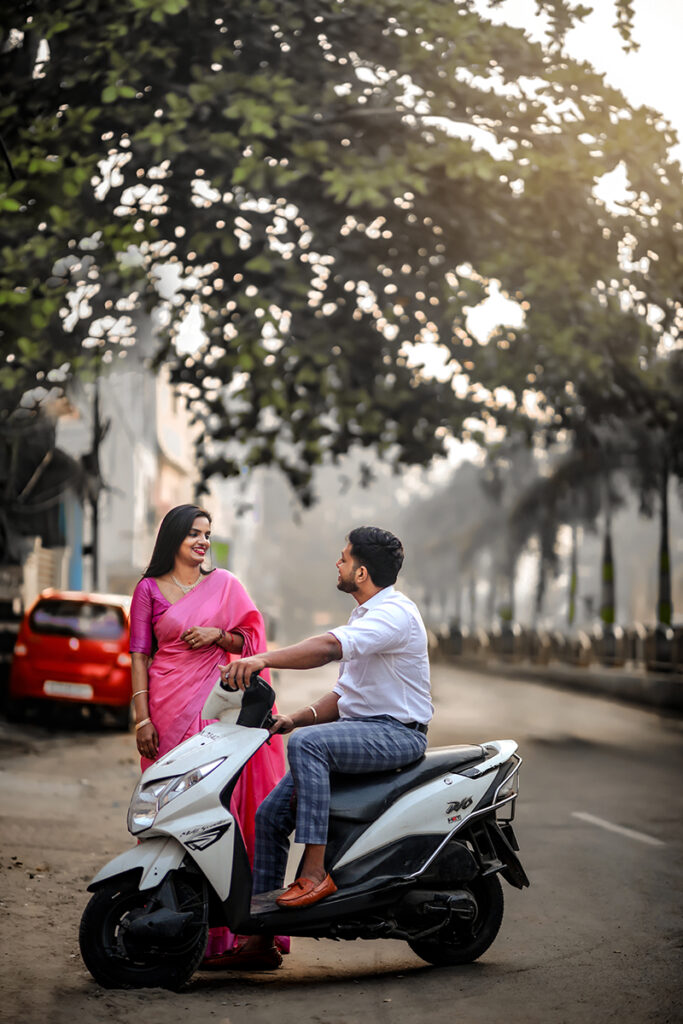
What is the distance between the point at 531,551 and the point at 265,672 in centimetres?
5116

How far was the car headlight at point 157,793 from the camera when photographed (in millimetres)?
5199

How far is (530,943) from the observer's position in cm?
631

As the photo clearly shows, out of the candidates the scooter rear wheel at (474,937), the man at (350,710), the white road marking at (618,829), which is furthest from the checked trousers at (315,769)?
the white road marking at (618,829)

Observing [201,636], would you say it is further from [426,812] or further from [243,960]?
[243,960]

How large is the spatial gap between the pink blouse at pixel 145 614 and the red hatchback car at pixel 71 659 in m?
10.5

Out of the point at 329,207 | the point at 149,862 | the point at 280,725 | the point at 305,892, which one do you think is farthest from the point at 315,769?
the point at 329,207

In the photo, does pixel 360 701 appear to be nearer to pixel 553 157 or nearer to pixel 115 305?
pixel 553 157

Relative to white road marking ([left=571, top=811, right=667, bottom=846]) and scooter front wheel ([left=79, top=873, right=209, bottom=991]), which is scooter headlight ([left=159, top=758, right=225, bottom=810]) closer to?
scooter front wheel ([left=79, top=873, right=209, bottom=991])

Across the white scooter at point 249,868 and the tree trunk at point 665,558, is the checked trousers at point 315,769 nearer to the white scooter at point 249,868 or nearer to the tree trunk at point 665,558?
the white scooter at point 249,868

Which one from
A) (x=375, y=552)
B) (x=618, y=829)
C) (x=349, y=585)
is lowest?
(x=618, y=829)

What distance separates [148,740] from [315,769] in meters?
0.79

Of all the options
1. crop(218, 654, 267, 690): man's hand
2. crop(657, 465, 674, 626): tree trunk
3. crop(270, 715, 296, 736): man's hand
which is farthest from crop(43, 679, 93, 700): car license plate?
crop(657, 465, 674, 626): tree trunk

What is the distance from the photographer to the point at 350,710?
5.57m

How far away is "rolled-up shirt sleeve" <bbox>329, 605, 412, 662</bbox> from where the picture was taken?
5305 millimetres
